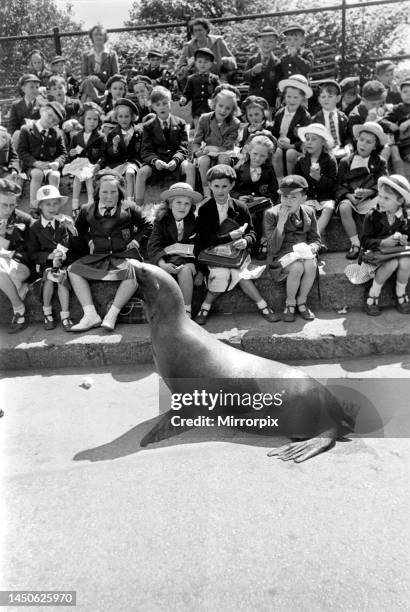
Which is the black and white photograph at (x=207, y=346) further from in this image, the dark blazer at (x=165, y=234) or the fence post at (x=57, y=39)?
the fence post at (x=57, y=39)

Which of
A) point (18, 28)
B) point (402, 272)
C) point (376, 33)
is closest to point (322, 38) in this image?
point (376, 33)

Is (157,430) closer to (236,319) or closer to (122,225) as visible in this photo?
(236,319)

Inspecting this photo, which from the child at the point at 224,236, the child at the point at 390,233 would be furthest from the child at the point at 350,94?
the child at the point at 224,236

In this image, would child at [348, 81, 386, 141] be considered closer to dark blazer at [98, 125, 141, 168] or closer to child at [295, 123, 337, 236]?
child at [295, 123, 337, 236]

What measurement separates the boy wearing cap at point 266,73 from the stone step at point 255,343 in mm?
4059

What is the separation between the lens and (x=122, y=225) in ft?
16.7

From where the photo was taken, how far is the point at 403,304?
481 centimetres

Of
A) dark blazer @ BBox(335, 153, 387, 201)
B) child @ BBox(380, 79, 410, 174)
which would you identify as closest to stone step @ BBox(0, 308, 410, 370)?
dark blazer @ BBox(335, 153, 387, 201)

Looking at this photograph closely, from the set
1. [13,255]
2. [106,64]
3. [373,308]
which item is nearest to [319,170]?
[373,308]

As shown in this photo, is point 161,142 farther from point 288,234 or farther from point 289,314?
point 289,314

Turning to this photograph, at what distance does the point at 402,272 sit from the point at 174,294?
2.27 meters

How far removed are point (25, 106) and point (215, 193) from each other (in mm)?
4207

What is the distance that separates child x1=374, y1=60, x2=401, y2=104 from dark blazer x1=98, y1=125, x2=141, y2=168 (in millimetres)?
3527

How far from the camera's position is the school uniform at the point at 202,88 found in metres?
7.18
